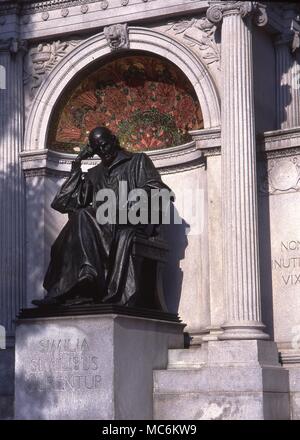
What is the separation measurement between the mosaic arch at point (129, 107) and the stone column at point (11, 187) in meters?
0.60

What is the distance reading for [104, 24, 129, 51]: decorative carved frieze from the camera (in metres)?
15.6

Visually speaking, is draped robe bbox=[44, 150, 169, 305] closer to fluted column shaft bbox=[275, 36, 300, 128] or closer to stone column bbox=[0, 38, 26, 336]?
stone column bbox=[0, 38, 26, 336]

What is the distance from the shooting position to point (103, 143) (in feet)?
47.7

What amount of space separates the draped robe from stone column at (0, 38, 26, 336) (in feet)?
5.56

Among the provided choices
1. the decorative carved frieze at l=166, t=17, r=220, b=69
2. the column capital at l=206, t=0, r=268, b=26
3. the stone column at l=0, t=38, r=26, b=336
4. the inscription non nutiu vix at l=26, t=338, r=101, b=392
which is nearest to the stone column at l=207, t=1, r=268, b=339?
the column capital at l=206, t=0, r=268, b=26

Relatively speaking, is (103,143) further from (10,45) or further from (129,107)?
(10,45)

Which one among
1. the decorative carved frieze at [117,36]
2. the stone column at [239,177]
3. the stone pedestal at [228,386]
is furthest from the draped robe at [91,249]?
the decorative carved frieze at [117,36]

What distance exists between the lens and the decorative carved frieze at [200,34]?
15102 millimetres

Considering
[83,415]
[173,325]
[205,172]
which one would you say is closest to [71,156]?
[205,172]

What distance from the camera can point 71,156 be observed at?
16.3 meters

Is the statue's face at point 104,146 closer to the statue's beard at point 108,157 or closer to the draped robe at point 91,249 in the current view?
the statue's beard at point 108,157

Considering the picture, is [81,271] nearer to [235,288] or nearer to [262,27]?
[235,288]
